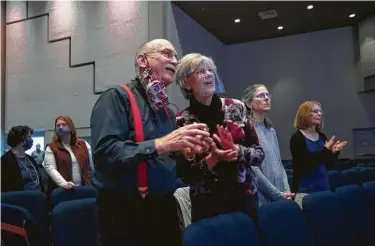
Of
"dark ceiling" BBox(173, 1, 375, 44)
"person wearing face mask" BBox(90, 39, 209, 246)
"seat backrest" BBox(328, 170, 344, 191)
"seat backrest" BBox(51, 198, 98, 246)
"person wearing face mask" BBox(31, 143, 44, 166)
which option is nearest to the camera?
"person wearing face mask" BBox(90, 39, 209, 246)

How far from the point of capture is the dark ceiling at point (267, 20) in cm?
711

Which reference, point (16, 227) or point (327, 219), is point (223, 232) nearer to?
point (327, 219)

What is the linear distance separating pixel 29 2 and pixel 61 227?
6921 millimetres

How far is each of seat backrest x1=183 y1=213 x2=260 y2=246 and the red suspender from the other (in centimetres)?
19

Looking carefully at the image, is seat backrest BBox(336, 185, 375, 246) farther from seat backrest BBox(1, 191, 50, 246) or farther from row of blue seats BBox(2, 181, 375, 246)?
seat backrest BBox(1, 191, 50, 246)

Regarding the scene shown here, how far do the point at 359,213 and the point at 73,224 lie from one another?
146cm

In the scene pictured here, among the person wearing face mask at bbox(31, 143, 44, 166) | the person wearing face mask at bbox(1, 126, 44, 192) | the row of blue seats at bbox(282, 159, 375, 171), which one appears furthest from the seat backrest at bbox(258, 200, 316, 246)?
the person wearing face mask at bbox(31, 143, 44, 166)

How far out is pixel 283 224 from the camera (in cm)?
154

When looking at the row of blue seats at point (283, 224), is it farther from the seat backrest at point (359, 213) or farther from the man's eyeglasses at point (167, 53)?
the man's eyeglasses at point (167, 53)

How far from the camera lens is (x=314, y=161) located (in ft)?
8.39

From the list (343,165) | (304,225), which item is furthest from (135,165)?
(343,165)

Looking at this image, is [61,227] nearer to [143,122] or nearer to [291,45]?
[143,122]

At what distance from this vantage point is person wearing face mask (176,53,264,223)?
4.94ft

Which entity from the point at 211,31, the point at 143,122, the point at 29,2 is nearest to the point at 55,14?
the point at 29,2
